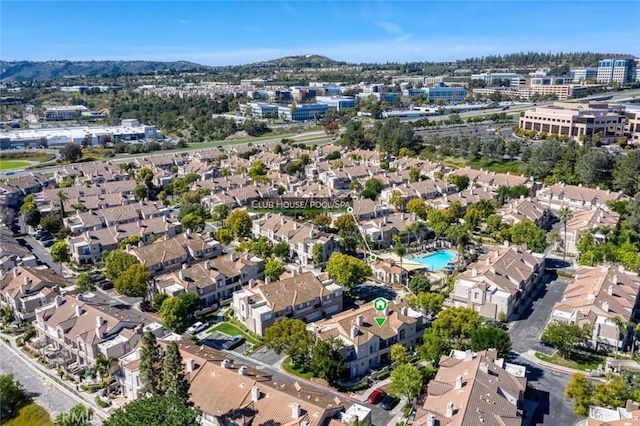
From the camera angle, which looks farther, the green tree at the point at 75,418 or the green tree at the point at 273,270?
the green tree at the point at 273,270

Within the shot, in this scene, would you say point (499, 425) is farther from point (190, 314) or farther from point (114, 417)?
point (190, 314)

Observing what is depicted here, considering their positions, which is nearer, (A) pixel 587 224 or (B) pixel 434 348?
(B) pixel 434 348

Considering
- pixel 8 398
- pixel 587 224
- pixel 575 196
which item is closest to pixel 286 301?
pixel 8 398

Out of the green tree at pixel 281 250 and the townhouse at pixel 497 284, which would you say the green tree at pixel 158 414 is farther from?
the green tree at pixel 281 250

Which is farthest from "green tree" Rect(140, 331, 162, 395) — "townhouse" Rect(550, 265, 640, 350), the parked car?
"townhouse" Rect(550, 265, 640, 350)

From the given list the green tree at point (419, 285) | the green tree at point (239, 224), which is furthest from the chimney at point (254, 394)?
the green tree at point (239, 224)

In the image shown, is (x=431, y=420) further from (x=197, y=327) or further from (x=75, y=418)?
(x=197, y=327)
